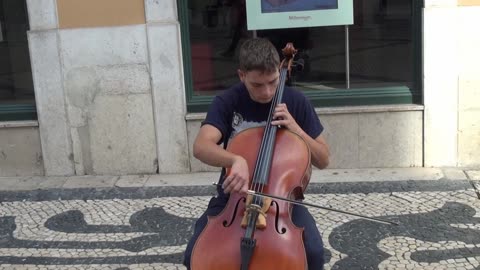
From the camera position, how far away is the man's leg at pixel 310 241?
2740mm

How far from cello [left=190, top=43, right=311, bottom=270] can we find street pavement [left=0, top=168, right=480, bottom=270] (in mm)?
1263

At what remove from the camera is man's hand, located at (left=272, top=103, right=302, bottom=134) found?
2.67 m

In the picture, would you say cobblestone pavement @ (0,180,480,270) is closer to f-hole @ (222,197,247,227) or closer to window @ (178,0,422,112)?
window @ (178,0,422,112)

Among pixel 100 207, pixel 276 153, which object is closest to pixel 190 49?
pixel 100 207

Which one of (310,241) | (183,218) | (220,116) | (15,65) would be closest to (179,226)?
(183,218)

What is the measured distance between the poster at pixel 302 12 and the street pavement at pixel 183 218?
50.5 inches

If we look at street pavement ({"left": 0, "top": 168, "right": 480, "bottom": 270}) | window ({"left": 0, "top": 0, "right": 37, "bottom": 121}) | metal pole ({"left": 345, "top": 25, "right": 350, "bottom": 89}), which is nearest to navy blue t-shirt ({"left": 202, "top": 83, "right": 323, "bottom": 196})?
street pavement ({"left": 0, "top": 168, "right": 480, "bottom": 270})

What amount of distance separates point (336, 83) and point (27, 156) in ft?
9.24

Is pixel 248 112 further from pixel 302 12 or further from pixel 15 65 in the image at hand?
pixel 15 65

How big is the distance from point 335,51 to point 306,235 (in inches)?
118

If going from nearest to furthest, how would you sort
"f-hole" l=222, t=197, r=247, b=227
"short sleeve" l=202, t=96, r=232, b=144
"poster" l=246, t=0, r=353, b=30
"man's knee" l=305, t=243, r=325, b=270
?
"f-hole" l=222, t=197, r=247, b=227, "man's knee" l=305, t=243, r=325, b=270, "short sleeve" l=202, t=96, r=232, b=144, "poster" l=246, t=0, r=353, b=30

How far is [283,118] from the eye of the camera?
8.81 ft

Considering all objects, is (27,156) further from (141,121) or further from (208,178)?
(208,178)

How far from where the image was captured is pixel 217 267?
2436 mm
